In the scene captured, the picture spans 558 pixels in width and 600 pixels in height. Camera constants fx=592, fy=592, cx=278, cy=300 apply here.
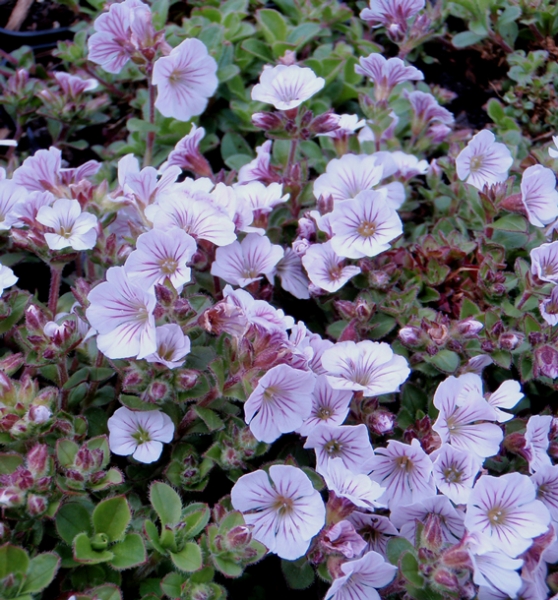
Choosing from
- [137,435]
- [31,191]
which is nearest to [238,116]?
[31,191]

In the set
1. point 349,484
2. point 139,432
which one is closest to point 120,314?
point 139,432

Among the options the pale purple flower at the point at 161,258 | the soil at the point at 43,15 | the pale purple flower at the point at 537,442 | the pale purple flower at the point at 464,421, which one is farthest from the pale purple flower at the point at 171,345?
the soil at the point at 43,15

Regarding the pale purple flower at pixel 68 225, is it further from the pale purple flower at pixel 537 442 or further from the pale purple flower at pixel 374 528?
the pale purple flower at pixel 537 442

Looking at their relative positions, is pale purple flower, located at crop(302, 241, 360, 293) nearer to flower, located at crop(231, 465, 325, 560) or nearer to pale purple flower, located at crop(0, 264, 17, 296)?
flower, located at crop(231, 465, 325, 560)

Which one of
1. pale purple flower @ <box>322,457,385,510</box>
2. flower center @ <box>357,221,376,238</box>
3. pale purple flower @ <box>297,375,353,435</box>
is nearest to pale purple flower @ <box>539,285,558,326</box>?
flower center @ <box>357,221,376,238</box>

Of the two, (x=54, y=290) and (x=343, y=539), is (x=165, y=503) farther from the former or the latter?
(x=54, y=290)

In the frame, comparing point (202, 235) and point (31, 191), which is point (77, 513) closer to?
point (202, 235)
